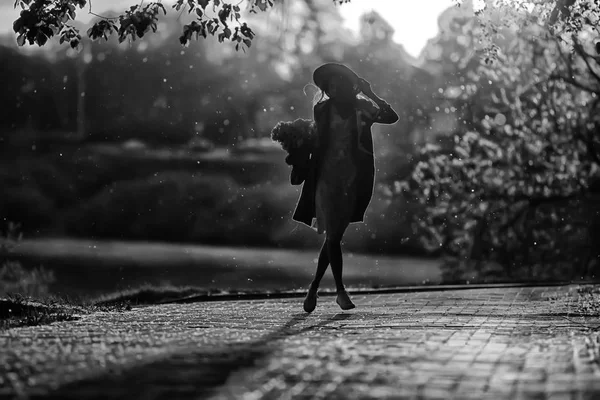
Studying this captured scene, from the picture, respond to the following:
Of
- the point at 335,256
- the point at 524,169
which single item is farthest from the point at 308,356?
the point at 524,169

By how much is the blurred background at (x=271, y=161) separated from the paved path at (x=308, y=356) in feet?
8.49

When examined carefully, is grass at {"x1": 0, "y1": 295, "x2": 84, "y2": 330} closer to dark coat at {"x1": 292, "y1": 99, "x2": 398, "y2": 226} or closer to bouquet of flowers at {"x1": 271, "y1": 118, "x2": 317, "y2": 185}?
dark coat at {"x1": 292, "y1": 99, "x2": 398, "y2": 226}

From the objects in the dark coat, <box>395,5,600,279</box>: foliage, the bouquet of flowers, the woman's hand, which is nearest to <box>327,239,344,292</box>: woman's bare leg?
the dark coat

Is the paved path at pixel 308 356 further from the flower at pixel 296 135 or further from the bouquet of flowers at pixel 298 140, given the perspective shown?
the flower at pixel 296 135

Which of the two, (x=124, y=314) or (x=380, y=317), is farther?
(x=124, y=314)

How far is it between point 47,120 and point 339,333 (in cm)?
5064

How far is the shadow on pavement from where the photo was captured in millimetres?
5355

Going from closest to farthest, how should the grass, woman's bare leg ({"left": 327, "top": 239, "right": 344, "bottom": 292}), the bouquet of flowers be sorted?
the grass < woman's bare leg ({"left": 327, "top": 239, "right": 344, "bottom": 292}) < the bouquet of flowers

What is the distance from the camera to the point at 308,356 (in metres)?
6.78

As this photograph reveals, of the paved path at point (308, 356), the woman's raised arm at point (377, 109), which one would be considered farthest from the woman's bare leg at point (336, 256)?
the woman's raised arm at point (377, 109)

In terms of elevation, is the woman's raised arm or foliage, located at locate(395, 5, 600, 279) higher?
foliage, located at locate(395, 5, 600, 279)

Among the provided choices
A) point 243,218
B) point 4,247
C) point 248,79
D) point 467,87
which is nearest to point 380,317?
point 467,87

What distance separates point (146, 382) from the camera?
18.7 feet

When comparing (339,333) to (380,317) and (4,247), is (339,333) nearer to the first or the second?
(380,317)
